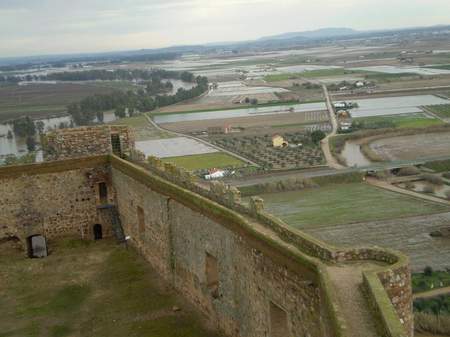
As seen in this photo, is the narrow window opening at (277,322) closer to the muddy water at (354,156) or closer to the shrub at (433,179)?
the shrub at (433,179)

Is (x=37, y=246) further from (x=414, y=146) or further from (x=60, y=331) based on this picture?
(x=414, y=146)

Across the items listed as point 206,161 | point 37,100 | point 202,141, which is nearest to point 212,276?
point 206,161

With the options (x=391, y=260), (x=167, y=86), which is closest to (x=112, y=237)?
(x=391, y=260)

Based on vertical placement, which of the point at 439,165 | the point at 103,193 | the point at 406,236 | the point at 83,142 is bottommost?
the point at 406,236

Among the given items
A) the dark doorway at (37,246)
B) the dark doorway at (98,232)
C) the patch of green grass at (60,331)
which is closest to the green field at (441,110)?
the dark doorway at (98,232)

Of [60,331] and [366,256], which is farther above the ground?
[366,256]

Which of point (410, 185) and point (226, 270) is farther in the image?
point (410, 185)

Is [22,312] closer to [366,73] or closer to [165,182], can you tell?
[165,182]
